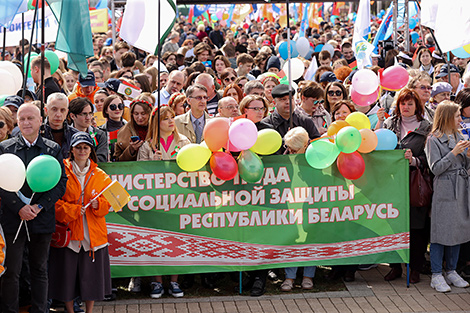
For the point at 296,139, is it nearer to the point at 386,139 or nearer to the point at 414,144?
the point at 386,139

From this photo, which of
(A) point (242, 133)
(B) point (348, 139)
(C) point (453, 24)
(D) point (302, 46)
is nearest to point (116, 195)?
(A) point (242, 133)

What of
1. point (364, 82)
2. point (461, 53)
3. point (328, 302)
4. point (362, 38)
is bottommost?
point (328, 302)

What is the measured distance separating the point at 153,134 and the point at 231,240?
131 centimetres

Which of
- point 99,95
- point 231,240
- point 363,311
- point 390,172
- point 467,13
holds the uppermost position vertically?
point 467,13

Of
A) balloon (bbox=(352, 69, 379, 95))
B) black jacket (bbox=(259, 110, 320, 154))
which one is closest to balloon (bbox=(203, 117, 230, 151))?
black jacket (bbox=(259, 110, 320, 154))

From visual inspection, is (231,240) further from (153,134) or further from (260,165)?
(153,134)

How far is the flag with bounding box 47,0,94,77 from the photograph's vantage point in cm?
765

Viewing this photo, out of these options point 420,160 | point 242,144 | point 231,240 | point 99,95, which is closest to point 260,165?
point 242,144

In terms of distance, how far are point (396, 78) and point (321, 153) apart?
2.06m

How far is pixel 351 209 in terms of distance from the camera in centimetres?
738

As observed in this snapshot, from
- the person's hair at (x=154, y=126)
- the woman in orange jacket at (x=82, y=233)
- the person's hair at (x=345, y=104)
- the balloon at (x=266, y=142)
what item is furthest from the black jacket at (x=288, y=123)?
the woman in orange jacket at (x=82, y=233)

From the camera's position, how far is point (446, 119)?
24.5 ft

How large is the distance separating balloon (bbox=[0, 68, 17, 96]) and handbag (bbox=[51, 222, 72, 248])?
7.83 ft

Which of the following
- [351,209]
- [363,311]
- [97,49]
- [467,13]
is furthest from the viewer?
[97,49]
